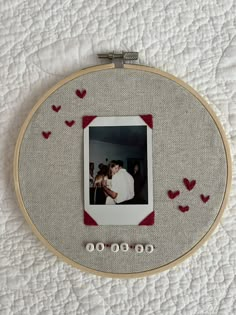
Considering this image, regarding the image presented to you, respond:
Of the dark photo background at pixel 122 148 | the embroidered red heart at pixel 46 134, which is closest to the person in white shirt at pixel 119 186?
the dark photo background at pixel 122 148

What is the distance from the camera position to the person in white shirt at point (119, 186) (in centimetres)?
74

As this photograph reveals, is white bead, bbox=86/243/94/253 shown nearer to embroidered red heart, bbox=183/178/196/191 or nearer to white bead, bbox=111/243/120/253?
white bead, bbox=111/243/120/253

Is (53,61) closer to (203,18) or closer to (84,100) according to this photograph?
(84,100)

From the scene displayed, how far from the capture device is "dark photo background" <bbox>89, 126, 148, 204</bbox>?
0.74 m

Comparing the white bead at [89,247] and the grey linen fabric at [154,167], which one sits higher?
the grey linen fabric at [154,167]

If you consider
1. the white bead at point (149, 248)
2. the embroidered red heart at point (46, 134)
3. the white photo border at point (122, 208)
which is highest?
the embroidered red heart at point (46, 134)

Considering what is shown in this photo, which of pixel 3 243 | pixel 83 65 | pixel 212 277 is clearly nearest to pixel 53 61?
pixel 83 65

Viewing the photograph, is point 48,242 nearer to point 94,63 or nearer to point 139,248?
point 139,248

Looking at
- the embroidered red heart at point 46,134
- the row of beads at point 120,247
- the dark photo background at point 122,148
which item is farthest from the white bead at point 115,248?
the embroidered red heart at point 46,134

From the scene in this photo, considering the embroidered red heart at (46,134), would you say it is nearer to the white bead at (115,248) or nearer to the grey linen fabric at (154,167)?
the grey linen fabric at (154,167)

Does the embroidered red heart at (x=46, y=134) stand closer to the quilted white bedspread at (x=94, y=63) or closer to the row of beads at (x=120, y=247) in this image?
the quilted white bedspread at (x=94, y=63)

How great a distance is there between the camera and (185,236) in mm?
728

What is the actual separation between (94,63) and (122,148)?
16 centimetres

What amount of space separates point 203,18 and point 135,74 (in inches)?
6.6
